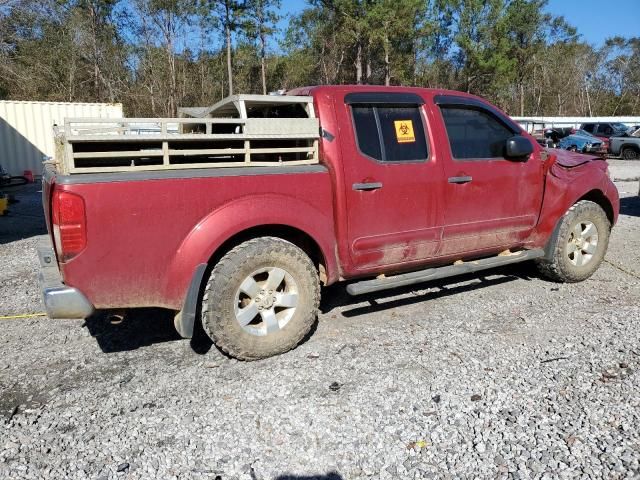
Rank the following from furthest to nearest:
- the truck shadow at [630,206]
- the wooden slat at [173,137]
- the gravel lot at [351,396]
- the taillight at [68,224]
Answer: the truck shadow at [630,206] → the wooden slat at [173,137] → the taillight at [68,224] → the gravel lot at [351,396]

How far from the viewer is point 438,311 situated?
472 cm

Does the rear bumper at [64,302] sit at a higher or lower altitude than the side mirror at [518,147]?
lower

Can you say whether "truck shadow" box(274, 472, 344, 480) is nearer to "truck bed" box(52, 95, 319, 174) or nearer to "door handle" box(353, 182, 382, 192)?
"truck bed" box(52, 95, 319, 174)

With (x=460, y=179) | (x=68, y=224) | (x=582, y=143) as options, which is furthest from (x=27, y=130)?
(x=582, y=143)

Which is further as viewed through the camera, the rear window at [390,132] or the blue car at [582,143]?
the blue car at [582,143]

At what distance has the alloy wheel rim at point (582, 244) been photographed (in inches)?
210

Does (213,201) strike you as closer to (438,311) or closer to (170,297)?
(170,297)

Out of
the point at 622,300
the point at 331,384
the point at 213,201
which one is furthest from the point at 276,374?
the point at 622,300

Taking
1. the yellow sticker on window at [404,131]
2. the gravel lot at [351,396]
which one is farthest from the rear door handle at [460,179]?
the gravel lot at [351,396]

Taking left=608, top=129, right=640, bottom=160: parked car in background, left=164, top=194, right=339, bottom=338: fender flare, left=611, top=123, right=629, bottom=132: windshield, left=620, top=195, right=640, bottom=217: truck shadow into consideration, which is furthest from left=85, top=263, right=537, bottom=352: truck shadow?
left=611, top=123, right=629, bottom=132: windshield

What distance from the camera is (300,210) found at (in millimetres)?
3777

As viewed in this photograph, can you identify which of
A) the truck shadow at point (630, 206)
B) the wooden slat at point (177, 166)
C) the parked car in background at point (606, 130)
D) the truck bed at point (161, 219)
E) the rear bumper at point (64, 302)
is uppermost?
the parked car in background at point (606, 130)

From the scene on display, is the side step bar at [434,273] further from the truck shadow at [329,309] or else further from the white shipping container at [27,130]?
the white shipping container at [27,130]

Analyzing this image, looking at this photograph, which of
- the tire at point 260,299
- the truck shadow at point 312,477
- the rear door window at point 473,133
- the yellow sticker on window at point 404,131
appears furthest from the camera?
the rear door window at point 473,133
